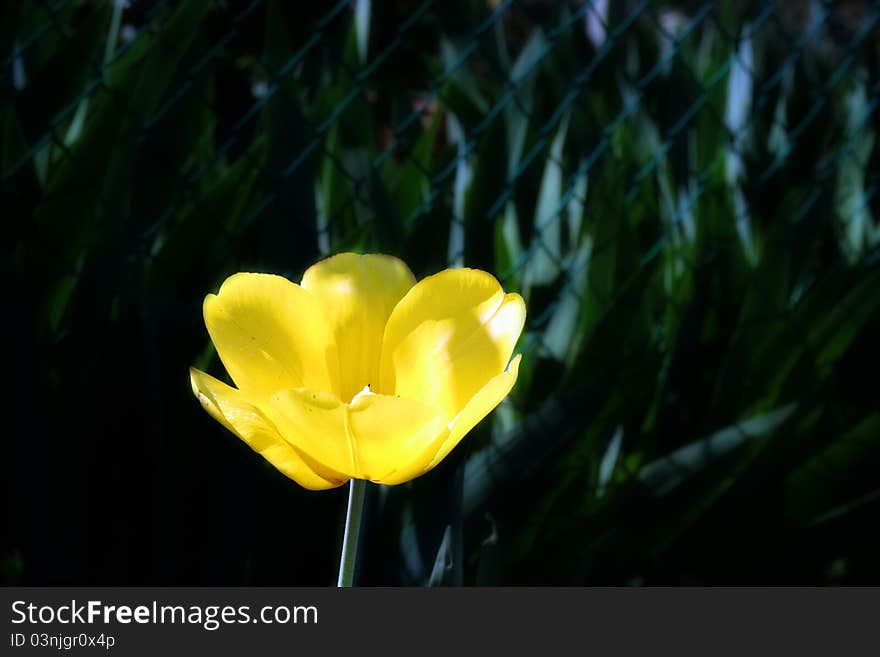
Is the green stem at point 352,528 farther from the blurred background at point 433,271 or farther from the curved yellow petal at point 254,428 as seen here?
the blurred background at point 433,271

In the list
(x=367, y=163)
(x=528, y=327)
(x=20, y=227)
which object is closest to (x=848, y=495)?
(x=528, y=327)

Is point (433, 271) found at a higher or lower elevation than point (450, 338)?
higher

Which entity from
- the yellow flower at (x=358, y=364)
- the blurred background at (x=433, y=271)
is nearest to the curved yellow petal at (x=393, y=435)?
the yellow flower at (x=358, y=364)

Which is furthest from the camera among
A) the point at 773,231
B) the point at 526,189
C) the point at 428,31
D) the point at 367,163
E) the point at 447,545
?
the point at 428,31

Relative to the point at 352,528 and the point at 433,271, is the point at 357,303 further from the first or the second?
the point at 433,271

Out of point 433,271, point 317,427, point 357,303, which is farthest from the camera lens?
point 433,271

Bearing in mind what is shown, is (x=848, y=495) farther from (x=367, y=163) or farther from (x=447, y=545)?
(x=447, y=545)

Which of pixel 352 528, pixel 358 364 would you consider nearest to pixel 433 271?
pixel 358 364
